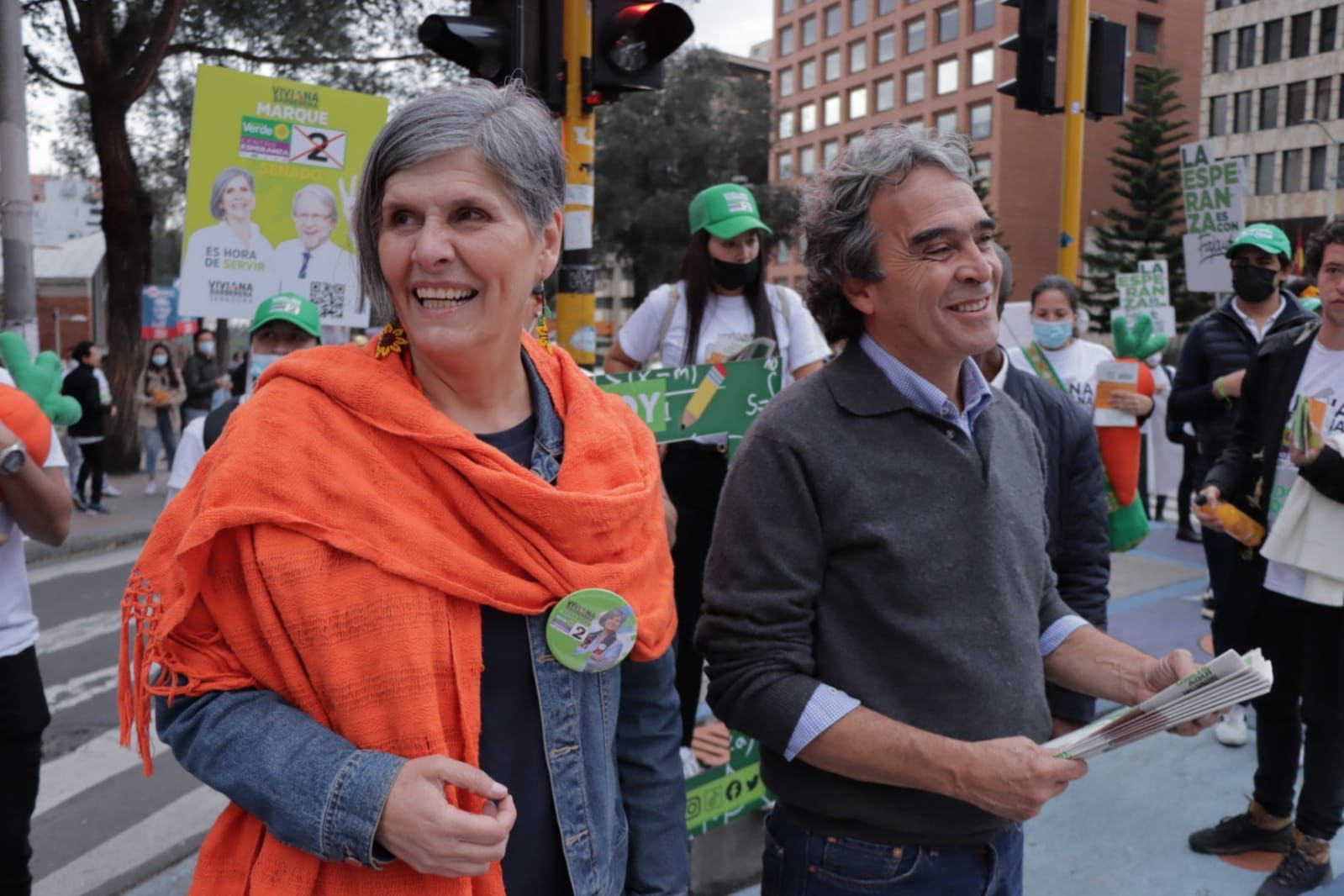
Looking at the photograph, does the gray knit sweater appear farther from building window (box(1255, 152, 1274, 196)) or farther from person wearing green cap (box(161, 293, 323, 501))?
building window (box(1255, 152, 1274, 196))

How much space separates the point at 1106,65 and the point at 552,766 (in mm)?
6118

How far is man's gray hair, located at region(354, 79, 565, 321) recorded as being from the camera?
4.90 feet

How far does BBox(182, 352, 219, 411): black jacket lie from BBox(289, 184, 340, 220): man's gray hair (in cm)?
880

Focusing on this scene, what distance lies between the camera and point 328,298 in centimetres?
518

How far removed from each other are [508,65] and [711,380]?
6.11 ft

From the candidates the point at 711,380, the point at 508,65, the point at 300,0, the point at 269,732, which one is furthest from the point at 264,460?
the point at 300,0

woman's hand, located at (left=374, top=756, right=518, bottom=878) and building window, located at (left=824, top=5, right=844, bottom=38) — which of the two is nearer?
woman's hand, located at (left=374, top=756, right=518, bottom=878)

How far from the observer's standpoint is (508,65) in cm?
424

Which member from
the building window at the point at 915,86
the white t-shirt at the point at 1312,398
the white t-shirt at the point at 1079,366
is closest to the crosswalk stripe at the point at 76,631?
the white t-shirt at the point at 1079,366

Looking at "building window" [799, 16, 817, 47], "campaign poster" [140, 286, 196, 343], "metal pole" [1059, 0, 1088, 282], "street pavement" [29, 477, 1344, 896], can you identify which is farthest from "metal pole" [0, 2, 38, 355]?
"building window" [799, 16, 817, 47]

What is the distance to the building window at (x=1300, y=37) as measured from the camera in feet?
169

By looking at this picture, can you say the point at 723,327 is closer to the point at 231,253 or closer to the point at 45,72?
the point at 231,253


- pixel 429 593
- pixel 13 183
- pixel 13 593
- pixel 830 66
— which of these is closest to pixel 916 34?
pixel 830 66

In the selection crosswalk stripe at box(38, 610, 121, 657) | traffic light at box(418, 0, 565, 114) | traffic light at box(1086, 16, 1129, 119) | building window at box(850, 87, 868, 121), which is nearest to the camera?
traffic light at box(418, 0, 565, 114)
